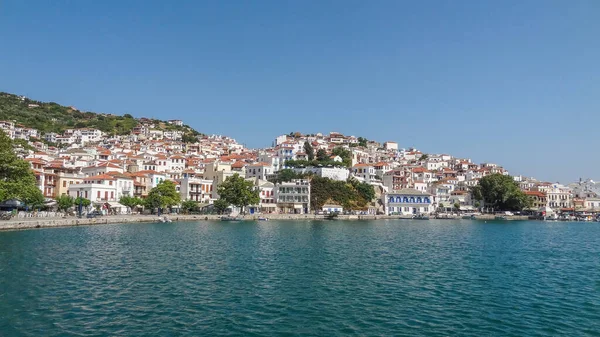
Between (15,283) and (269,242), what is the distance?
2050cm

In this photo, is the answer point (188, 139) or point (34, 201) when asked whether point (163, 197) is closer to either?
point (34, 201)

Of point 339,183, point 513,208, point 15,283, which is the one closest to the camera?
point 15,283

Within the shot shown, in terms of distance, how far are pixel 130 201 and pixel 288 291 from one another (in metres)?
51.1

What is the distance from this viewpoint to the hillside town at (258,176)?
219 ft

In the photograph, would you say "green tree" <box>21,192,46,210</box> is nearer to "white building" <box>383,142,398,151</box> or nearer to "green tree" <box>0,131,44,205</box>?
"green tree" <box>0,131,44,205</box>

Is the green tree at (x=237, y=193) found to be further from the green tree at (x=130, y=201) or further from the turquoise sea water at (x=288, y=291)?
the turquoise sea water at (x=288, y=291)

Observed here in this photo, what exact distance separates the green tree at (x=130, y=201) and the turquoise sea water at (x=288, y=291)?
31.4 meters

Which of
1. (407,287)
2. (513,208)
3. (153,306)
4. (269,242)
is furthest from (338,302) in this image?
(513,208)

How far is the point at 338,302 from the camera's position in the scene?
1712 cm

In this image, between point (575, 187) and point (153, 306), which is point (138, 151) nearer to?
point (153, 306)

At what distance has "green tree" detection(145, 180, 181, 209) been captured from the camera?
2557 inches

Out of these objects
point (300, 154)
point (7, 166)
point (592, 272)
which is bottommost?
→ point (592, 272)

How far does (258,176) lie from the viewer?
90000 millimetres

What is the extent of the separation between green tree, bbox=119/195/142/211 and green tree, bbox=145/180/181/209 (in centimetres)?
114
